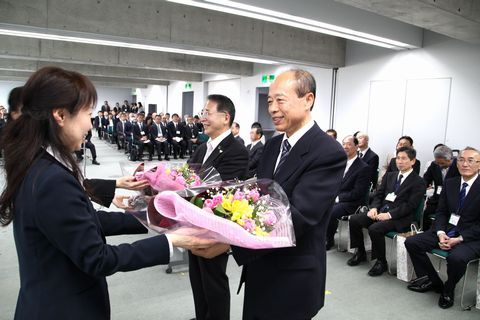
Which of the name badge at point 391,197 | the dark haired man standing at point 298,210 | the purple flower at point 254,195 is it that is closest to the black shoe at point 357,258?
the name badge at point 391,197

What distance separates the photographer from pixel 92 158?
10.4m

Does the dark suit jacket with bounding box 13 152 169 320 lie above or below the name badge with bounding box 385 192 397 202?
above

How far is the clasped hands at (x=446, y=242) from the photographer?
10.3 ft

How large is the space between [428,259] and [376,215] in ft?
2.35

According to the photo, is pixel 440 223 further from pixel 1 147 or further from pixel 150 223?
pixel 1 147

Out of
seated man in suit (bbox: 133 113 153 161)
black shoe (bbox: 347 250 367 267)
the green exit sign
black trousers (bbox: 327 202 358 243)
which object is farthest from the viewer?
the green exit sign

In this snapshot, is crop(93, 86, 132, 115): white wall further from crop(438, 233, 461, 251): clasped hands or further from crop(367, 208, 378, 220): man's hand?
crop(438, 233, 461, 251): clasped hands

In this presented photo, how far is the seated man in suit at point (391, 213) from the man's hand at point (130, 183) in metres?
2.60

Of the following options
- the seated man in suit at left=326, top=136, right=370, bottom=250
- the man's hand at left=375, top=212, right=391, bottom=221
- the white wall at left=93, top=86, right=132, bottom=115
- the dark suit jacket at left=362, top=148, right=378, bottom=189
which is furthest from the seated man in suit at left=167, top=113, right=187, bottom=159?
the white wall at left=93, top=86, right=132, bottom=115

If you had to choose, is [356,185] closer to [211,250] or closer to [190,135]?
[211,250]

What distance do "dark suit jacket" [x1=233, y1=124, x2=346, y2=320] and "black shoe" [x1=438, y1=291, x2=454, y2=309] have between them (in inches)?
83.6

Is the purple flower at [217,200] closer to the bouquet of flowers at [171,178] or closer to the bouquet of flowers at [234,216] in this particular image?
the bouquet of flowers at [234,216]

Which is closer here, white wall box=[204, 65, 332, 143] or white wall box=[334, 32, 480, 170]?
white wall box=[334, 32, 480, 170]

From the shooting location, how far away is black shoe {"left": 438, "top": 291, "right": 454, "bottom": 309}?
300 centimetres
